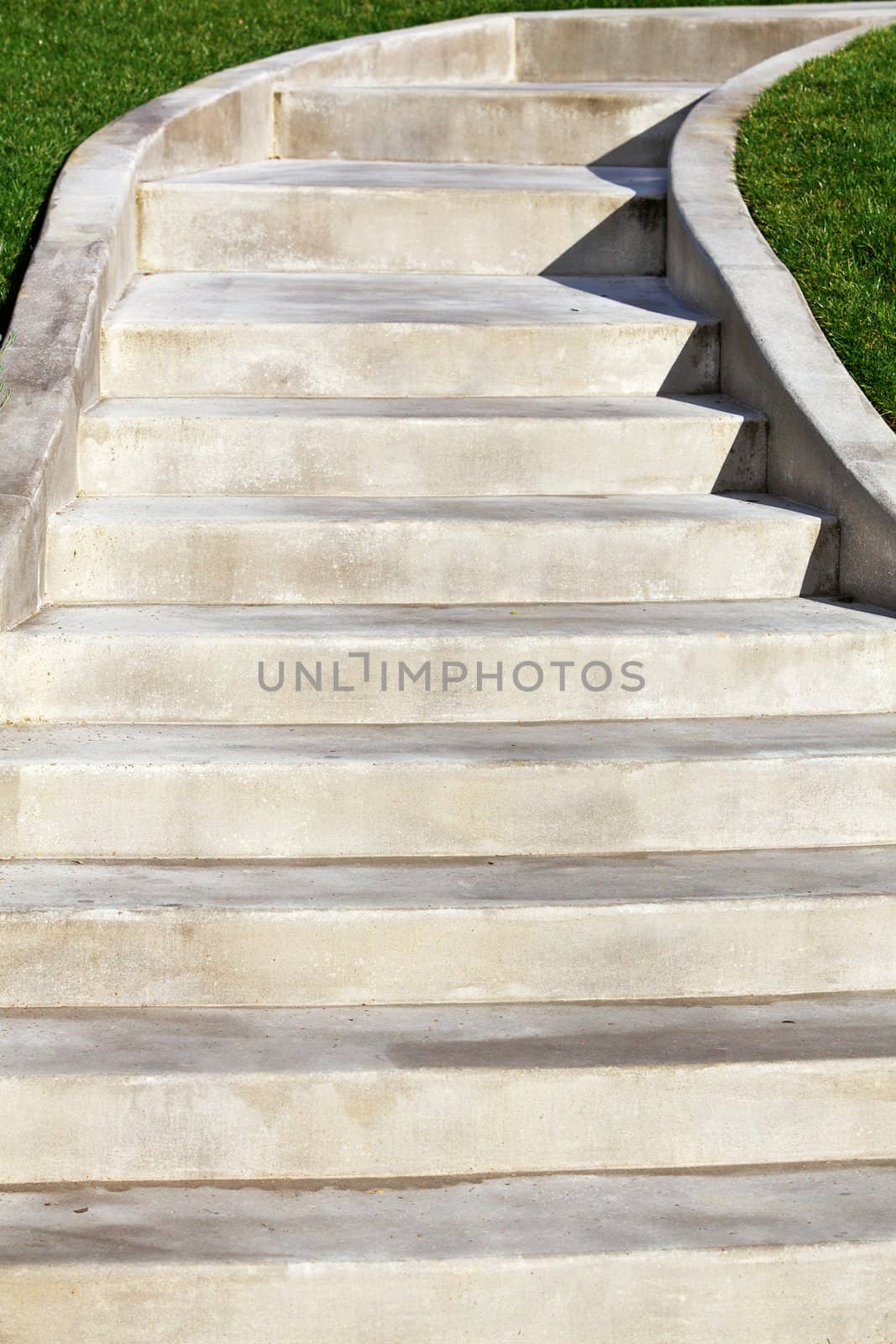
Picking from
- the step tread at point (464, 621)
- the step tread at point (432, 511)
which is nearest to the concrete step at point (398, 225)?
the step tread at point (432, 511)

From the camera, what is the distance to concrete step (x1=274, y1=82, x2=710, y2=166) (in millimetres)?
7094

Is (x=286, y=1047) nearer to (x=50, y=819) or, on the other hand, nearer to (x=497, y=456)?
(x=50, y=819)

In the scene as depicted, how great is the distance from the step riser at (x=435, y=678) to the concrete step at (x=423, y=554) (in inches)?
15.4

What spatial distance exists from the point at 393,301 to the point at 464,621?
1794 millimetres

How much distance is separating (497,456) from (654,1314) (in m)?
2.65

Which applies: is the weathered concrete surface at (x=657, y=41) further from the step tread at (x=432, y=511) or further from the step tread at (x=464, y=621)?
the step tread at (x=464, y=621)

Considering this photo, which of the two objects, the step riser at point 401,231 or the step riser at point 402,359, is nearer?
the step riser at point 402,359

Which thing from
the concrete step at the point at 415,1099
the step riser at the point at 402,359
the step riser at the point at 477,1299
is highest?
the step riser at the point at 402,359

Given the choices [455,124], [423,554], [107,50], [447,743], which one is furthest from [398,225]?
[447,743]

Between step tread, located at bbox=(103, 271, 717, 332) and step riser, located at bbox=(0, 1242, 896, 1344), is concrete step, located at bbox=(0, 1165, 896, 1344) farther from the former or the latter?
step tread, located at bbox=(103, 271, 717, 332)

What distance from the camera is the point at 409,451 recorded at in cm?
476

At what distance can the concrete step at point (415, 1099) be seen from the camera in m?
3.09

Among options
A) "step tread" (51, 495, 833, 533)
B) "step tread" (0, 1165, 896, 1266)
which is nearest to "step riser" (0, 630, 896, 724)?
"step tread" (51, 495, 833, 533)

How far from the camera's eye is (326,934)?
11.1 ft
